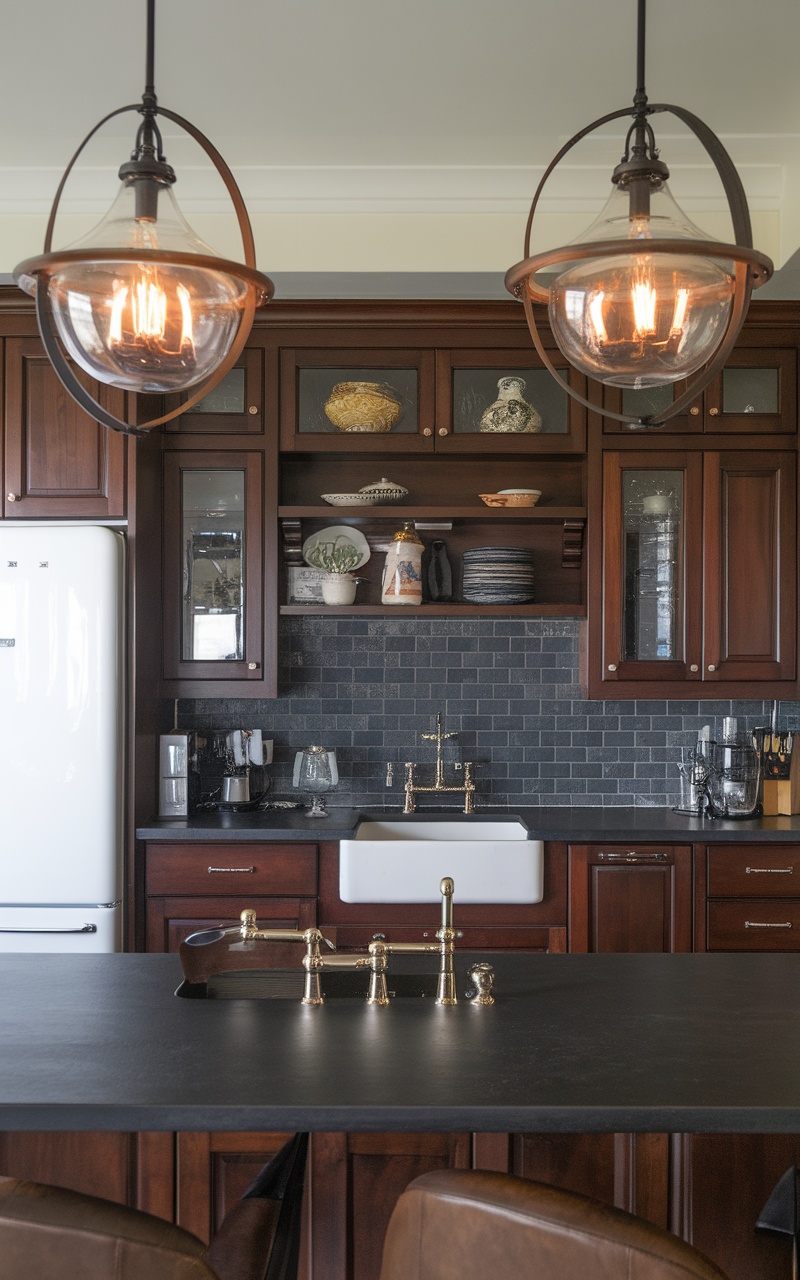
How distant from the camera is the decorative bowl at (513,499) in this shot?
11.7ft

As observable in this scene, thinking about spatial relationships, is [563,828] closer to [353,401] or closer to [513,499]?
[513,499]

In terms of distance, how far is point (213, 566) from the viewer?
3504mm

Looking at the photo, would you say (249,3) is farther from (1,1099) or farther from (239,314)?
(1,1099)

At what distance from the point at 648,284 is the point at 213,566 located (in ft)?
7.79

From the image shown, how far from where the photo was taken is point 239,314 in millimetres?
1421

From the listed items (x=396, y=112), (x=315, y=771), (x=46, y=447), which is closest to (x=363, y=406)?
(x=396, y=112)

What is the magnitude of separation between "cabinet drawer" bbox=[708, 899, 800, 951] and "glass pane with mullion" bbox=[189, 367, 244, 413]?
2.27 m

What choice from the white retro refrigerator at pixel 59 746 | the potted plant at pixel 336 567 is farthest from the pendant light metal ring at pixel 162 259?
the potted plant at pixel 336 567

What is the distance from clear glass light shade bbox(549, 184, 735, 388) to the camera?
134 centimetres

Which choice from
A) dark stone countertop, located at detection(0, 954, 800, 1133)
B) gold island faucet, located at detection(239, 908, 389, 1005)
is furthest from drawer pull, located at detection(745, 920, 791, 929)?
gold island faucet, located at detection(239, 908, 389, 1005)

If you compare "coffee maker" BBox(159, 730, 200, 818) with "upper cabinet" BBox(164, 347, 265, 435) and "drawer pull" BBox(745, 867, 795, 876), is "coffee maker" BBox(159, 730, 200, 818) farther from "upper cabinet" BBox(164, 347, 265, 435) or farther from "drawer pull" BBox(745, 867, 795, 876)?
"drawer pull" BBox(745, 867, 795, 876)

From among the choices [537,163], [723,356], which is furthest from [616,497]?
[723,356]

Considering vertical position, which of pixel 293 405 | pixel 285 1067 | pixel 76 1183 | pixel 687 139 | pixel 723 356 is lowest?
pixel 76 1183

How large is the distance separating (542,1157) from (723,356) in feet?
3.89
